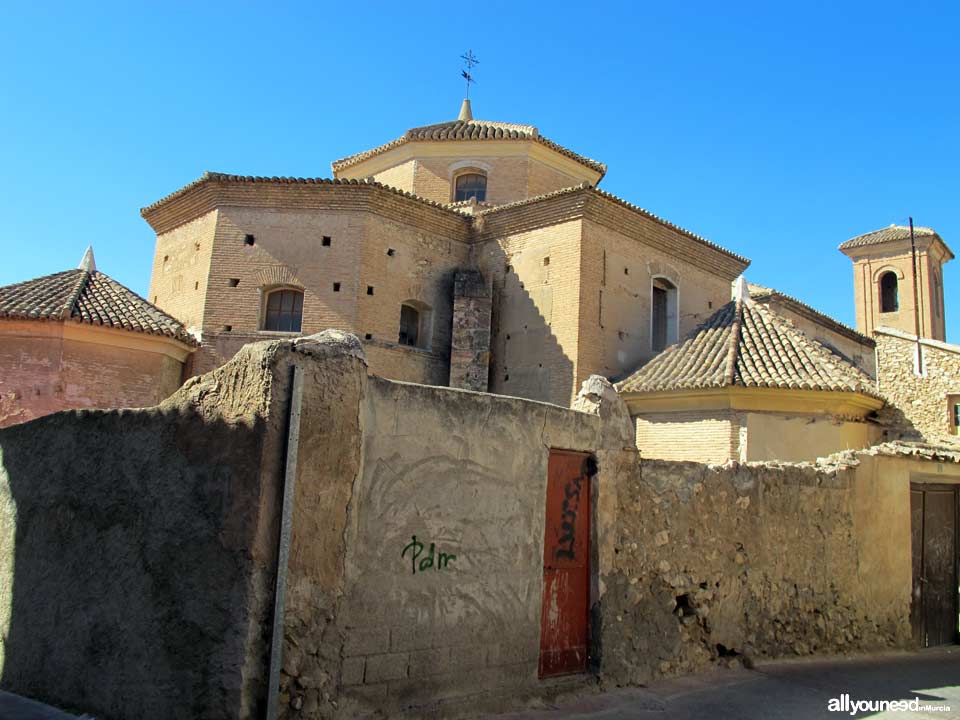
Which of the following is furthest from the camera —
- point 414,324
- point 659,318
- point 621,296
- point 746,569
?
point 659,318

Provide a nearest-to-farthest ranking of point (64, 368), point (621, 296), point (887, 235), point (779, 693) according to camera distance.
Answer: point (779, 693)
point (64, 368)
point (621, 296)
point (887, 235)

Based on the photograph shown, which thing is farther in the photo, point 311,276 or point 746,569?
point 311,276

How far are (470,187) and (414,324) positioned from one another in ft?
15.8

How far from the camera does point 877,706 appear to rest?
22.5 ft

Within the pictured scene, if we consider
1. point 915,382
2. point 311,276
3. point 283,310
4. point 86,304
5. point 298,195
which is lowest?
point 915,382

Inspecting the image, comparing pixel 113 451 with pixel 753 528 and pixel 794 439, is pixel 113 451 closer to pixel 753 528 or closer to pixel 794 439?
pixel 753 528

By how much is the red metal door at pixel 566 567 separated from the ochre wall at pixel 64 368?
10.1 metres

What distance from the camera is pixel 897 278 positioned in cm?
3478

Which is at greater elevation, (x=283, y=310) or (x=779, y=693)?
(x=283, y=310)

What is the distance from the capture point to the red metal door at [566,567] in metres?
6.61

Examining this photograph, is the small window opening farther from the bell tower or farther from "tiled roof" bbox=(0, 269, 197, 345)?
the bell tower

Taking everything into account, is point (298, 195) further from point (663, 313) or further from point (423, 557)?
point (423, 557)

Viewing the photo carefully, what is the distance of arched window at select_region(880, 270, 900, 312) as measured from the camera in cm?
3500

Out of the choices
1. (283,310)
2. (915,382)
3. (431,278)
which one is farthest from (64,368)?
(915,382)
